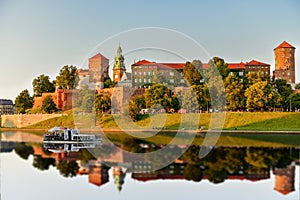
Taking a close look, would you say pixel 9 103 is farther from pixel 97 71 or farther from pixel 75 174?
pixel 75 174

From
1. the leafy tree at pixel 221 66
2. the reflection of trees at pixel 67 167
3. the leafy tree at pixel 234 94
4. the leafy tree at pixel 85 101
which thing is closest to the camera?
the reflection of trees at pixel 67 167

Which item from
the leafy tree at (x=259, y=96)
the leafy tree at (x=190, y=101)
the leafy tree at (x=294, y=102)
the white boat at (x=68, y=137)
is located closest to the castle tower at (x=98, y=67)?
the leafy tree at (x=190, y=101)

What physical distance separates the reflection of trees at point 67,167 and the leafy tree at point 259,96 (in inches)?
1023

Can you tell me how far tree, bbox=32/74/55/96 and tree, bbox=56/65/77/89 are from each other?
2.77 metres

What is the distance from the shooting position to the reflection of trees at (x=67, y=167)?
15452mm

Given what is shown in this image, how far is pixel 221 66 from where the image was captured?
4881 cm

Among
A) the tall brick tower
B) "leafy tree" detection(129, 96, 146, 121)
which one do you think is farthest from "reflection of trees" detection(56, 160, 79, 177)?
the tall brick tower

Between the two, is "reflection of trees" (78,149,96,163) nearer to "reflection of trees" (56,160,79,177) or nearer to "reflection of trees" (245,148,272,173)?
"reflection of trees" (56,160,79,177)

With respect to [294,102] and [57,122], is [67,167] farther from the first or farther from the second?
[294,102]

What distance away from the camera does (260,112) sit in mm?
39906

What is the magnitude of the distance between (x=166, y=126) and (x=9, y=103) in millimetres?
63799

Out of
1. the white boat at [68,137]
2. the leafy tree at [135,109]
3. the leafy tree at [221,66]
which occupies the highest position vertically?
the leafy tree at [221,66]

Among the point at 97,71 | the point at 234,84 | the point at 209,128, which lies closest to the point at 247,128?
the point at 209,128

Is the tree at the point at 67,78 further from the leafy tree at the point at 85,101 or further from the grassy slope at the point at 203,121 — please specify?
the grassy slope at the point at 203,121
